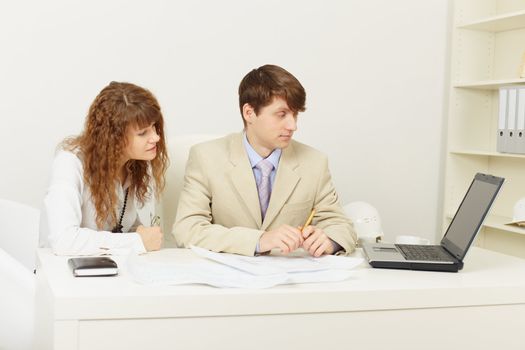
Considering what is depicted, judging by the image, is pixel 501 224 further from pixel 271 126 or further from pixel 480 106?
pixel 271 126

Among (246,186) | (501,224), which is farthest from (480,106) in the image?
(246,186)

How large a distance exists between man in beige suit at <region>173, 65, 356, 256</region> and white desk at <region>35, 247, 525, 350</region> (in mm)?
534

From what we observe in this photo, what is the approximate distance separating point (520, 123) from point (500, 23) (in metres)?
0.61

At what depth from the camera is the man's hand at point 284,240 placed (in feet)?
6.00

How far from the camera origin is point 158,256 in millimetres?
1854

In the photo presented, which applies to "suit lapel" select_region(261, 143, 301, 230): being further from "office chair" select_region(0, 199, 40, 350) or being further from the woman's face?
"office chair" select_region(0, 199, 40, 350)

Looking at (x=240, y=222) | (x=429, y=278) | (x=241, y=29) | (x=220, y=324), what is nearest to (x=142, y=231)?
(x=240, y=222)

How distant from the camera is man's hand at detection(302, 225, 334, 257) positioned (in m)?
1.89

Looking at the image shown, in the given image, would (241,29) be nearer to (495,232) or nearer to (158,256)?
(495,232)

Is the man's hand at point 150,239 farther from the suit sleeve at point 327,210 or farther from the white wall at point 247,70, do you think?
the white wall at point 247,70

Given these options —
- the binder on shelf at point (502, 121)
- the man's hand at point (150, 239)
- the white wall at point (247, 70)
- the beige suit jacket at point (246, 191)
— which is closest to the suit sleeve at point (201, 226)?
the beige suit jacket at point (246, 191)

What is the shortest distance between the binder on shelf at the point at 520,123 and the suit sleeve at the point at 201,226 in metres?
1.81

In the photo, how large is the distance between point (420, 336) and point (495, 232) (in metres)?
2.64

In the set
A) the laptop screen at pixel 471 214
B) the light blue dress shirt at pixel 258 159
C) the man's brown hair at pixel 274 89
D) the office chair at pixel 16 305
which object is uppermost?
the man's brown hair at pixel 274 89
